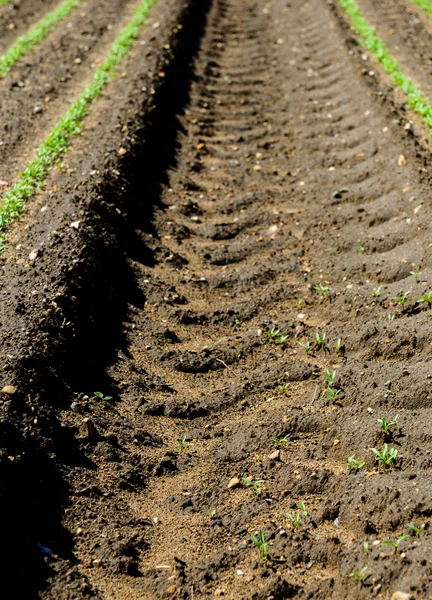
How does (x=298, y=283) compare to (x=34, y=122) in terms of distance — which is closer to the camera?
(x=298, y=283)

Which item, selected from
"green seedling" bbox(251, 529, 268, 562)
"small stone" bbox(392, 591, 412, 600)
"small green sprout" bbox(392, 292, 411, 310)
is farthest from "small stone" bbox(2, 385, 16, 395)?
"small green sprout" bbox(392, 292, 411, 310)

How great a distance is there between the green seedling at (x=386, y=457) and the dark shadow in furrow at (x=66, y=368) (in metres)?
1.63

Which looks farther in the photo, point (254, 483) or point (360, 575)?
point (254, 483)

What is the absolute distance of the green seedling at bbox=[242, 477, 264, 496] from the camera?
12.1 ft

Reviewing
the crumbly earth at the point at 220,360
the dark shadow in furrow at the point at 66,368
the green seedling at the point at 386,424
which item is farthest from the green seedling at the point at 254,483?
the dark shadow in furrow at the point at 66,368

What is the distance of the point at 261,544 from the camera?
3342mm

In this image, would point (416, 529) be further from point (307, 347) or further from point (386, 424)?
point (307, 347)

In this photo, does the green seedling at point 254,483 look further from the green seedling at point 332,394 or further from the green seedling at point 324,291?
the green seedling at point 324,291

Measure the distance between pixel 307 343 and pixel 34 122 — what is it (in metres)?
4.45

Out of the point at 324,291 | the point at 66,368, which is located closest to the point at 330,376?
the point at 324,291

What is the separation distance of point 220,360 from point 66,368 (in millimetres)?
1091

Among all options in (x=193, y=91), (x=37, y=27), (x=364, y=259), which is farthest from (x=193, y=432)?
(x=37, y=27)

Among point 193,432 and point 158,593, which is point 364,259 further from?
point 158,593

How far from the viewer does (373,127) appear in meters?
7.23
